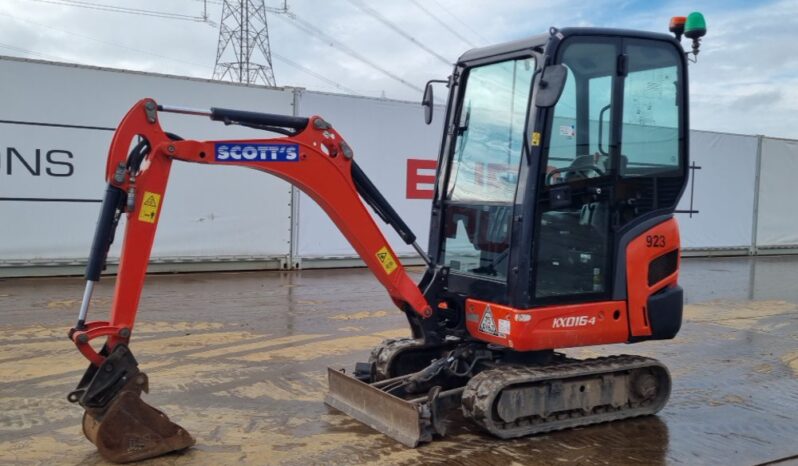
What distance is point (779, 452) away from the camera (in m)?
4.87

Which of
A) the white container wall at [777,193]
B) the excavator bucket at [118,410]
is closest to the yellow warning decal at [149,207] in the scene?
the excavator bucket at [118,410]

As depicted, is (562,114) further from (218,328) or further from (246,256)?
(246,256)

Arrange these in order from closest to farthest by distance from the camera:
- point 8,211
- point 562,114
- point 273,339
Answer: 1. point 562,114
2. point 273,339
3. point 8,211

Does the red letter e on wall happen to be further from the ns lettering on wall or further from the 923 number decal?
the 923 number decal

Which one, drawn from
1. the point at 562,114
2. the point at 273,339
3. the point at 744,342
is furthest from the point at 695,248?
the point at 562,114

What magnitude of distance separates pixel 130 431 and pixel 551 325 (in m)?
2.67

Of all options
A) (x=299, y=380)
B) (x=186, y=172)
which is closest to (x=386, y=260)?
(x=299, y=380)

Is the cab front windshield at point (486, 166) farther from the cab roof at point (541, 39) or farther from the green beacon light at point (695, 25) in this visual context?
the green beacon light at point (695, 25)

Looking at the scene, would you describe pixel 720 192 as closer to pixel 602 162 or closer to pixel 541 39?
pixel 602 162

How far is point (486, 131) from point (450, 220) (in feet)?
2.30

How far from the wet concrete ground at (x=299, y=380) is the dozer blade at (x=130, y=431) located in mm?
124

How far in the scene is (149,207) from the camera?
14.1 ft

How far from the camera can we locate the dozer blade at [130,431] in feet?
13.7

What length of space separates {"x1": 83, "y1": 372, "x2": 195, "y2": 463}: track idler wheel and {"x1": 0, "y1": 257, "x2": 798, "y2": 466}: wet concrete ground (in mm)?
128
